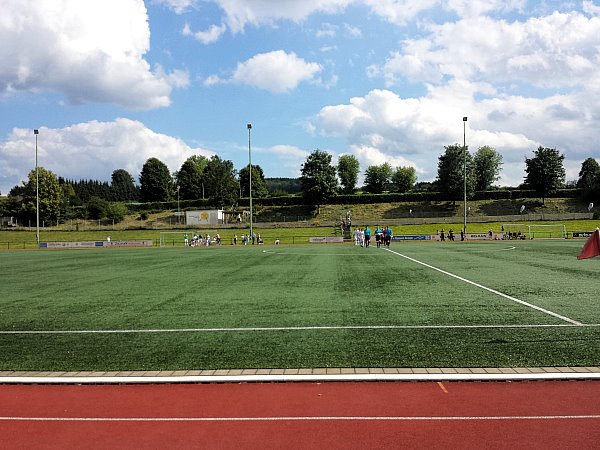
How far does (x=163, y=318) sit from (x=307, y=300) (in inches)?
140

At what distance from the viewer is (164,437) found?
4.52 meters

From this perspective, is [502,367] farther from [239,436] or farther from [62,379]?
[62,379]

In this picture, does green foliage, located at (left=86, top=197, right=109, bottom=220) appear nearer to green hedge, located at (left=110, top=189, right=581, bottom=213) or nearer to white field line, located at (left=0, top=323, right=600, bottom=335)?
green hedge, located at (left=110, top=189, right=581, bottom=213)

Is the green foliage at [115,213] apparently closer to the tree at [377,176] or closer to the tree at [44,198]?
the tree at [44,198]

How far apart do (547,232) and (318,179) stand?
40098 mm

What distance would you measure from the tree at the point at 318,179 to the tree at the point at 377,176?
35892 millimetres

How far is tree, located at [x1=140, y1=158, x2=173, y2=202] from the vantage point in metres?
126

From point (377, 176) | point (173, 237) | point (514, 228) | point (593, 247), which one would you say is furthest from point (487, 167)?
point (593, 247)

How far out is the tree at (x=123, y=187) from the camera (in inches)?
6919

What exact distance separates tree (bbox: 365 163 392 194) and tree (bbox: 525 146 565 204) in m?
43.2

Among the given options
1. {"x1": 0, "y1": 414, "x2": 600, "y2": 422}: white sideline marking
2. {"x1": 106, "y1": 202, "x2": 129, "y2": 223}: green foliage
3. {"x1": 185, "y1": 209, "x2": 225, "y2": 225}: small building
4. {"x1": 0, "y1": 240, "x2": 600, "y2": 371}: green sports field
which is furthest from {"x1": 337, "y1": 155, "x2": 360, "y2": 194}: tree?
{"x1": 0, "y1": 414, "x2": 600, "y2": 422}: white sideline marking

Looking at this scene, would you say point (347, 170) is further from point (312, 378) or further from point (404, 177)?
point (312, 378)

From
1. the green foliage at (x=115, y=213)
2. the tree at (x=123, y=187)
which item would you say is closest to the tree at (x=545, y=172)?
the green foliage at (x=115, y=213)

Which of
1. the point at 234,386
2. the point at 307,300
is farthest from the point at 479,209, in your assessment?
the point at 234,386
